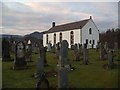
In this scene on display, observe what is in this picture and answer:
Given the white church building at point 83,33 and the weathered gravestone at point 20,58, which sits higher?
the white church building at point 83,33

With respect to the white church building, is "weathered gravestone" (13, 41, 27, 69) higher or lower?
lower

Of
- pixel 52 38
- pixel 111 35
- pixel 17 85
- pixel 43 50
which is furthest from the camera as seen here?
pixel 52 38

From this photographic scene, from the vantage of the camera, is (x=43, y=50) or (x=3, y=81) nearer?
(x=3, y=81)

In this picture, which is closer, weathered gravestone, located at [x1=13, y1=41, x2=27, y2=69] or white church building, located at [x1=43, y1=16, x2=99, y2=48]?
weathered gravestone, located at [x1=13, y1=41, x2=27, y2=69]

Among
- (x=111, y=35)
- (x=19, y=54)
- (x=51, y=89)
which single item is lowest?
(x=51, y=89)

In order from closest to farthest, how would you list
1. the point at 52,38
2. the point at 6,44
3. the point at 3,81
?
the point at 3,81, the point at 6,44, the point at 52,38

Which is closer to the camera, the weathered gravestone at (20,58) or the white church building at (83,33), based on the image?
the weathered gravestone at (20,58)

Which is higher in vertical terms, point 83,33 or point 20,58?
point 83,33

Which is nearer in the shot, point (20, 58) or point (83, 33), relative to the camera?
point (20, 58)

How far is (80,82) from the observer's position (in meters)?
11.7

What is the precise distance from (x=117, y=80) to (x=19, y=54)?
25.2ft

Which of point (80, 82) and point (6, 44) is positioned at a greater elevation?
point (6, 44)

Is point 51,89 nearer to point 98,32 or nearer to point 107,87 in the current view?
point 107,87

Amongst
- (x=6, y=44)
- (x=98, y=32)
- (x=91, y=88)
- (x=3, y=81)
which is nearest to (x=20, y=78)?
(x=3, y=81)
